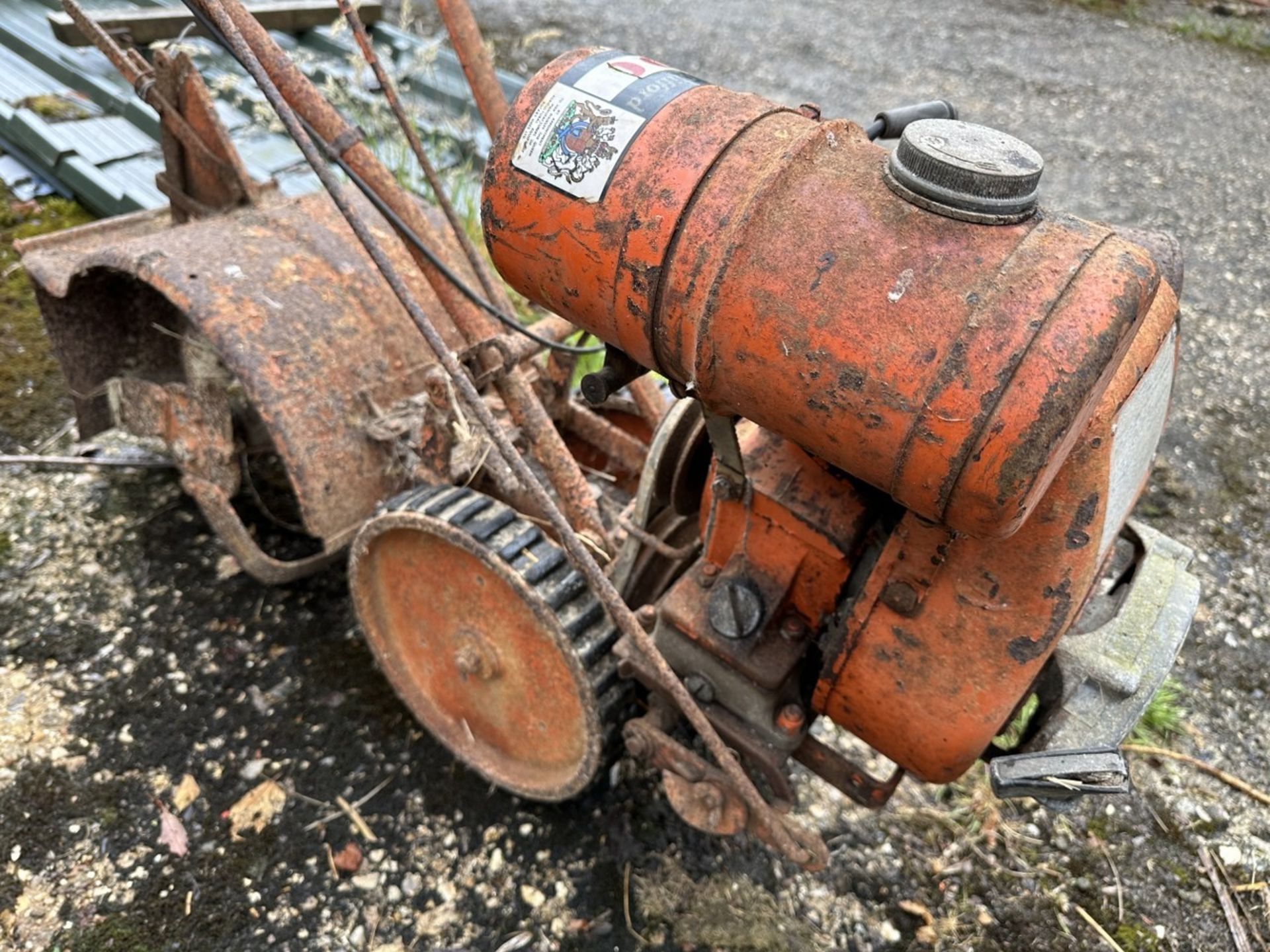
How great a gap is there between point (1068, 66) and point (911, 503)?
25.9 feet

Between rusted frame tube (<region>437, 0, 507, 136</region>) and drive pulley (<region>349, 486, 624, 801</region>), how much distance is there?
36.1 inches

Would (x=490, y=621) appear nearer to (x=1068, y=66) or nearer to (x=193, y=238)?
(x=193, y=238)

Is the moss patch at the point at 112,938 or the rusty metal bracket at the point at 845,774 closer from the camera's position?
the rusty metal bracket at the point at 845,774

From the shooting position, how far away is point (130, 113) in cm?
460

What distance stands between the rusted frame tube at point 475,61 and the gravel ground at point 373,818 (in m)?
1.70

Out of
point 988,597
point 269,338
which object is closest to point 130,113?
point 269,338

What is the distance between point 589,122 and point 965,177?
1.91 ft

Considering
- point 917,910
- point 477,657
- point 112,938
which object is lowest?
point 112,938

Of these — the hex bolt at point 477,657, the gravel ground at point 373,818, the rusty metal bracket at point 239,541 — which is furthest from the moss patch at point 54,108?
the hex bolt at point 477,657

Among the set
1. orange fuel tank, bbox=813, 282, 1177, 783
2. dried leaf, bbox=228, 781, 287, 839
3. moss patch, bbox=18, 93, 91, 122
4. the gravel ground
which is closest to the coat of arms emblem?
orange fuel tank, bbox=813, 282, 1177, 783

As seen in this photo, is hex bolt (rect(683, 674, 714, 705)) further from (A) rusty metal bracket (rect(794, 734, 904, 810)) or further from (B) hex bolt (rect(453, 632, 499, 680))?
(B) hex bolt (rect(453, 632, 499, 680))

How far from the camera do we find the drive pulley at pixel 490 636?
6.77ft

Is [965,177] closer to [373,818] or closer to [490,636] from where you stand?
[490,636]

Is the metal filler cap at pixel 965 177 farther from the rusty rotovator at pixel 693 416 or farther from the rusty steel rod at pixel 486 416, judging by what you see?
the rusty steel rod at pixel 486 416
